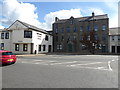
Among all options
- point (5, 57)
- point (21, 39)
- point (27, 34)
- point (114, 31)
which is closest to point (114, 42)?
point (114, 31)

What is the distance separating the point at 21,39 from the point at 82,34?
18660 millimetres

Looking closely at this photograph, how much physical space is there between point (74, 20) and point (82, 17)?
3687 millimetres

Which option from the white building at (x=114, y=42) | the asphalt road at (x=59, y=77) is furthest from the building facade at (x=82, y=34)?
the asphalt road at (x=59, y=77)

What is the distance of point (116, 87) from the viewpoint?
5012 mm

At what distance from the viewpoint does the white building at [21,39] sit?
95.5 feet

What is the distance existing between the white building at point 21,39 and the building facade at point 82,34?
1006cm

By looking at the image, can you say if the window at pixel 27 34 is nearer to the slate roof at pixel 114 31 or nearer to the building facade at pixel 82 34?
the building facade at pixel 82 34

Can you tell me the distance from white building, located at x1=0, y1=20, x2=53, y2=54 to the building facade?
10064mm

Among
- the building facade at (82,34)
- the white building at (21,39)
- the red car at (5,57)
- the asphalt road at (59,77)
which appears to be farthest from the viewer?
the building facade at (82,34)

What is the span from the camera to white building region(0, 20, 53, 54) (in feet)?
95.5

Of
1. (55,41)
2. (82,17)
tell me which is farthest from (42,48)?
(82,17)

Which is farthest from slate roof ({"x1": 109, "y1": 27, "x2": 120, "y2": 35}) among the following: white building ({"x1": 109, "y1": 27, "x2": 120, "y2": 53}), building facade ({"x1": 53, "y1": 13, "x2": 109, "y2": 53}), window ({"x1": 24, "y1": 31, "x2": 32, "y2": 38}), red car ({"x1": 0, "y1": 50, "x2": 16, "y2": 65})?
red car ({"x1": 0, "y1": 50, "x2": 16, "y2": 65})

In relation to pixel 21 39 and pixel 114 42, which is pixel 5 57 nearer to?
pixel 21 39

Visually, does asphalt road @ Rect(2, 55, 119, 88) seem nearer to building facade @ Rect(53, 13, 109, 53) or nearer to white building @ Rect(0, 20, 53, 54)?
white building @ Rect(0, 20, 53, 54)
